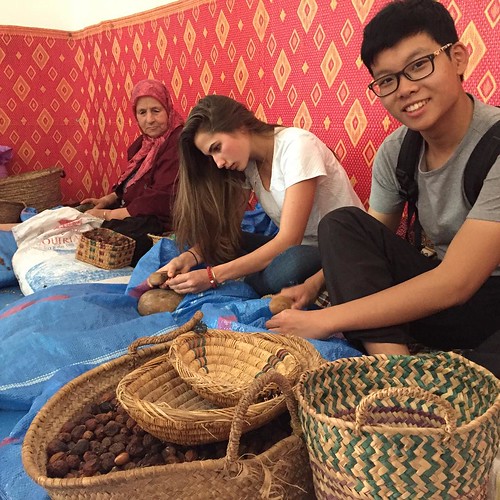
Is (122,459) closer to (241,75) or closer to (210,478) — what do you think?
(210,478)

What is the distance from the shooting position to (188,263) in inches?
81.2

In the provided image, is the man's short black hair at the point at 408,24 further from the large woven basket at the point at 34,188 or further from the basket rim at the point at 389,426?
the large woven basket at the point at 34,188

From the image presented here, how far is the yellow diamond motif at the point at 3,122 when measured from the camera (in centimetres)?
433

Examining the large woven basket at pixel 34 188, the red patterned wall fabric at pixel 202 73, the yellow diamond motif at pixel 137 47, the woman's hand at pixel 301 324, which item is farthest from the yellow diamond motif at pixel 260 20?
the large woven basket at pixel 34 188

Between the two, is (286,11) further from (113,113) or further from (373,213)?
(113,113)

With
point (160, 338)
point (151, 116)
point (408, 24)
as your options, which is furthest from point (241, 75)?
point (160, 338)

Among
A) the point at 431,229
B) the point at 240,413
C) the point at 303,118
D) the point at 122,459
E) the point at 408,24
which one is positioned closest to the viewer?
the point at 240,413

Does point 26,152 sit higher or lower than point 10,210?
higher

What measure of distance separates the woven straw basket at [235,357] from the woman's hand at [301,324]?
0.12 metres

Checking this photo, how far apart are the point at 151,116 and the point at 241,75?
53cm

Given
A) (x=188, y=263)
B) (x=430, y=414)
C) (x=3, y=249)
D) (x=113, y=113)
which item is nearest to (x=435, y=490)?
(x=430, y=414)

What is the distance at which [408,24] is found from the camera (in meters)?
1.26

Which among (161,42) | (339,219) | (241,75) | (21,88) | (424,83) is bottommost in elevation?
(339,219)

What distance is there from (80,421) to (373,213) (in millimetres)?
1013
